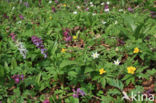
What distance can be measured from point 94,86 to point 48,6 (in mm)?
3018

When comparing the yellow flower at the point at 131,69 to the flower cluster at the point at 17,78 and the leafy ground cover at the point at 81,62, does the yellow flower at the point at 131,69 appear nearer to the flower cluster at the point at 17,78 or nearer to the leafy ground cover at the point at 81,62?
the leafy ground cover at the point at 81,62

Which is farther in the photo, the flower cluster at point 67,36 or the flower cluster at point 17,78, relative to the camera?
the flower cluster at point 67,36

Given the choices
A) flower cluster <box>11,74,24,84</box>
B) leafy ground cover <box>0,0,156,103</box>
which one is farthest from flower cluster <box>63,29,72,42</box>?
flower cluster <box>11,74,24,84</box>

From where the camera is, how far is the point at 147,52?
2.33 metres

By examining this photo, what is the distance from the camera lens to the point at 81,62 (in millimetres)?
2316

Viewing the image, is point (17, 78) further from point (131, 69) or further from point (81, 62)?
point (131, 69)

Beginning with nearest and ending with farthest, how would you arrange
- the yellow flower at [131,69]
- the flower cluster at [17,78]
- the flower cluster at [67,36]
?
1. the yellow flower at [131,69]
2. the flower cluster at [17,78]
3. the flower cluster at [67,36]

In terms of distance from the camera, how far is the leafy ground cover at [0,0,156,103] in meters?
2.12

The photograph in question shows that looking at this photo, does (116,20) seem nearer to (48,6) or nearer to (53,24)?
(53,24)

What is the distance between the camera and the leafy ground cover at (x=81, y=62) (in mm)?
2125

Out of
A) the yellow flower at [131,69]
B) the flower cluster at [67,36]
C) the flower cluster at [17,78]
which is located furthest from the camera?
the flower cluster at [67,36]

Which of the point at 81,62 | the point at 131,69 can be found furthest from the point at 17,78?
the point at 131,69

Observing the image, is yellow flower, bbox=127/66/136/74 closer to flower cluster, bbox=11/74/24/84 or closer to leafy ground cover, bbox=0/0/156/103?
leafy ground cover, bbox=0/0/156/103

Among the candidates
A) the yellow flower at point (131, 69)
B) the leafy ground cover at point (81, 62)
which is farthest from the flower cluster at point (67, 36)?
the yellow flower at point (131, 69)
